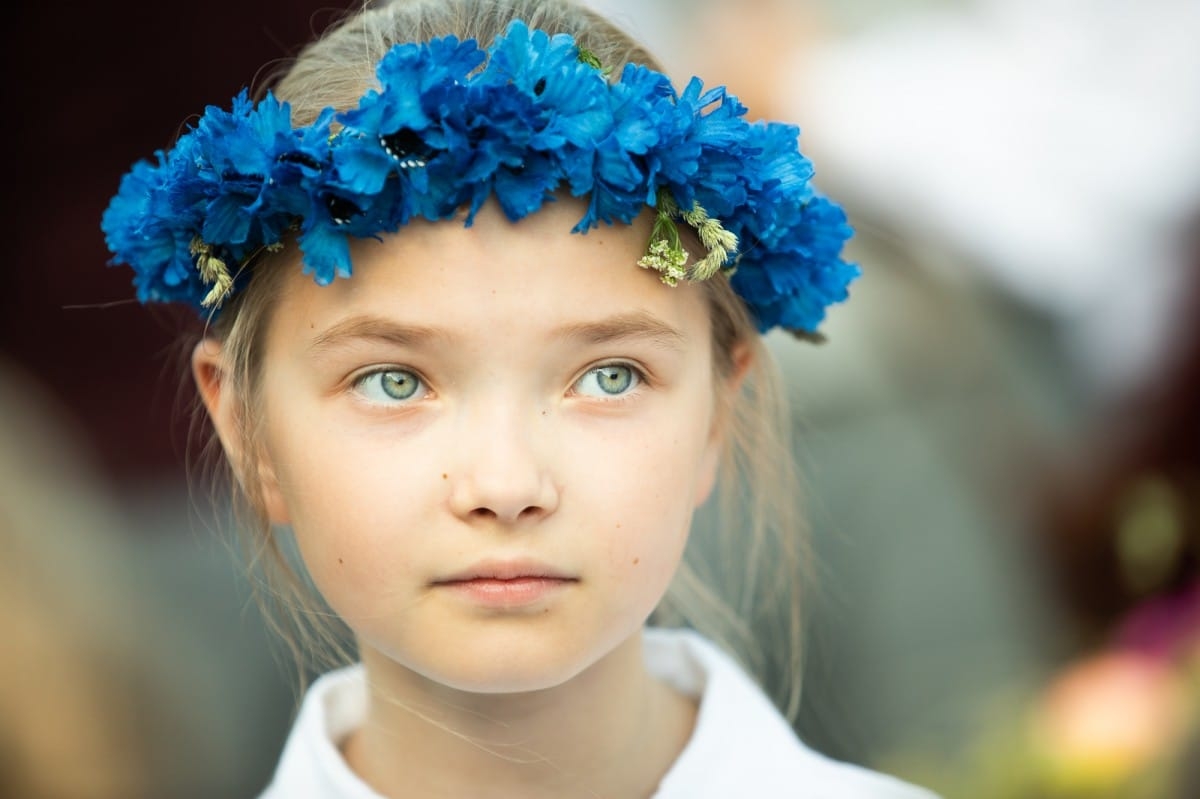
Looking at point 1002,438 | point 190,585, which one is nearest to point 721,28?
point 1002,438

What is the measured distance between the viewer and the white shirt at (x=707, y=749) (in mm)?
1749

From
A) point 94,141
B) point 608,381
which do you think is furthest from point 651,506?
point 94,141

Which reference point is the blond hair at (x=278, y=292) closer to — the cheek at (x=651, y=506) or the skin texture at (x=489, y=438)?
the skin texture at (x=489, y=438)

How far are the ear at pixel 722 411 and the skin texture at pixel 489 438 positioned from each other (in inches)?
6.6

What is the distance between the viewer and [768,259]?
1.73 metres

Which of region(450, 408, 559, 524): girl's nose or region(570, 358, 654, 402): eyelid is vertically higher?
region(570, 358, 654, 402): eyelid

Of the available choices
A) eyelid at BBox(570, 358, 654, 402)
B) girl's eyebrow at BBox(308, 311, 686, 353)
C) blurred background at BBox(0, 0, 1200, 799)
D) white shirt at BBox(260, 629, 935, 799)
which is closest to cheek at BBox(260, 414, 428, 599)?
girl's eyebrow at BBox(308, 311, 686, 353)

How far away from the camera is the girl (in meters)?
1.43

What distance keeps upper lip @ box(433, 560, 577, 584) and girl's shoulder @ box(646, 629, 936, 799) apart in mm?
431

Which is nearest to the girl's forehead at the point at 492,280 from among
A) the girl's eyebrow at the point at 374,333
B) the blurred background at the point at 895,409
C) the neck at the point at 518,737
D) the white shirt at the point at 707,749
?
the girl's eyebrow at the point at 374,333

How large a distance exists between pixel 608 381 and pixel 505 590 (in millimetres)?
273

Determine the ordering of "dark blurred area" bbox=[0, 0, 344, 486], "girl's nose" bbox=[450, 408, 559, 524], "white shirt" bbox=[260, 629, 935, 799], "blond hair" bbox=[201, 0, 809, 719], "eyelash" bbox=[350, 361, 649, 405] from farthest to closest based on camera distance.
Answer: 1. "dark blurred area" bbox=[0, 0, 344, 486]
2. "white shirt" bbox=[260, 629, 935, 799]
3. "blond hair" bbox=[201, 0, 809, 719]
4. "eyelash" bbox=[350, 361, 649, 405]
5. "girl's nose" bbox=[450, 408, 559, 524]

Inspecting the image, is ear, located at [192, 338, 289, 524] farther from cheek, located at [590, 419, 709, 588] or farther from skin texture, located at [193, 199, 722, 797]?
cheek, located at [590, 419, 709, 588]

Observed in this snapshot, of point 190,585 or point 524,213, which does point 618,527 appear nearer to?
point 524,213
